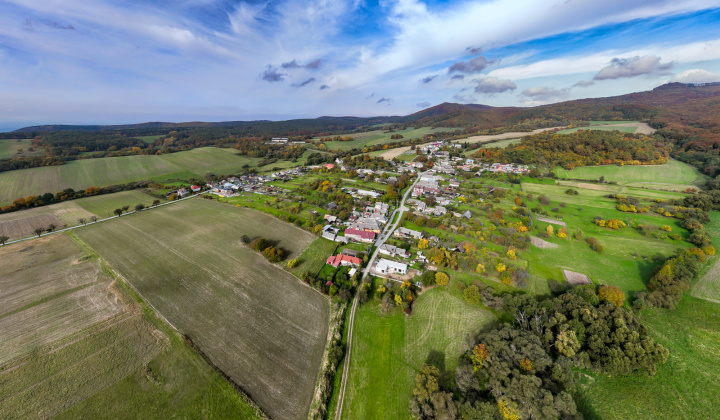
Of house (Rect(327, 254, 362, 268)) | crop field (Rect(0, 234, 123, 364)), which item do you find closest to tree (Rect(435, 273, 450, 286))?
house (Rect(327, 254, 362, 268))

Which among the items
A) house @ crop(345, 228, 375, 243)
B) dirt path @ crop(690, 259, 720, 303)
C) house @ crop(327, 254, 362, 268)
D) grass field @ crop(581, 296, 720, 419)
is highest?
house @ crop(345, 228, 375, 243)

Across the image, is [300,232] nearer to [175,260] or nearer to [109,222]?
[175,260]

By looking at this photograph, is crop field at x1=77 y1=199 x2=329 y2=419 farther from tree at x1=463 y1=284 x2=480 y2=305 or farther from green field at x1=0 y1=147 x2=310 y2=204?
green field at x1=0 y1=147 x2=310 y2=204

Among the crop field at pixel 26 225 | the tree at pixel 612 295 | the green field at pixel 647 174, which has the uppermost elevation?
the crop field at pixel 26 225

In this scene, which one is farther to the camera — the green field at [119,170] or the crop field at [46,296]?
the green field at [119,170]

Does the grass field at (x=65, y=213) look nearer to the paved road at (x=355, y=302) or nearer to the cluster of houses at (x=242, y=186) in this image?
the cluster of houses at (x=242, y=186)

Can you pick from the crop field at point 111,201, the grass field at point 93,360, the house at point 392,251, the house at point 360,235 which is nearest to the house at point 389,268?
the house at point 392,251

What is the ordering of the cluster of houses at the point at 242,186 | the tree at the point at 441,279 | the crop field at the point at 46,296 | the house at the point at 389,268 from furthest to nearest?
the cluster of houses at the point at 242,186, the house at the point at 389,268, the tree at the point at 441,279, the crop field at the point at 46,296
